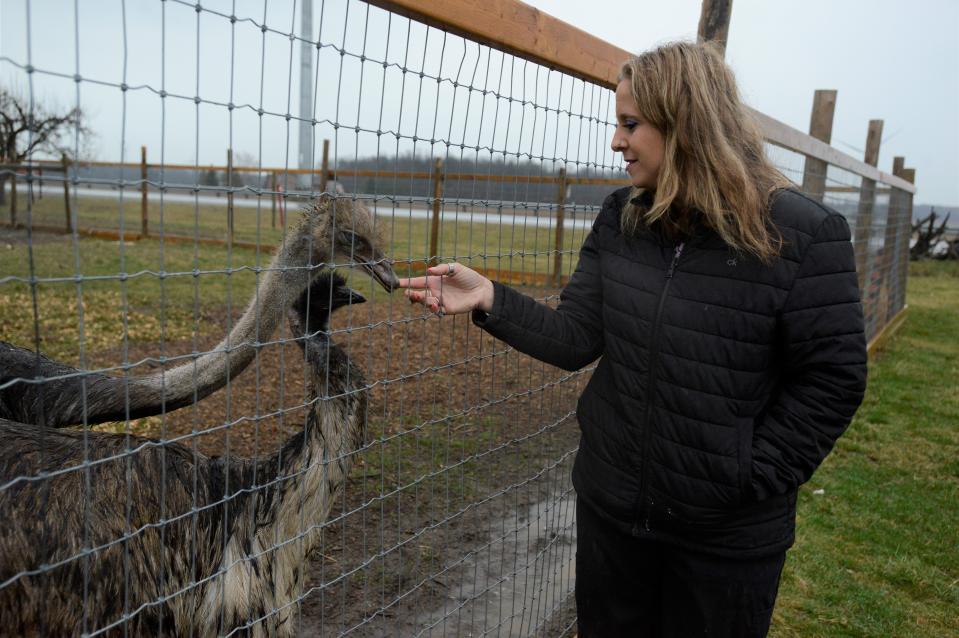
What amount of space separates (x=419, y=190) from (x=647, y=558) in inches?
353

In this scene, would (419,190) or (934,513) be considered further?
(419,190)

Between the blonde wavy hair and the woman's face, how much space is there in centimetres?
2

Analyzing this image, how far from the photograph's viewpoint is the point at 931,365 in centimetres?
889

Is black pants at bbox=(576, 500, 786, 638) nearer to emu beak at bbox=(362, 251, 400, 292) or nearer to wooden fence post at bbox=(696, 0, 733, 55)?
emu beak at bbox=(362, 251, 400, 292)

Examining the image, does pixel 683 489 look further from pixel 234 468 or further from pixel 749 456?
pixel 234 468

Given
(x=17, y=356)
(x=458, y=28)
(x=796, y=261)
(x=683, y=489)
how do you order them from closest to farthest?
(x=796, y=261)
(x=683, y=489)
(x=458, y=28)
(x=17, y=356)

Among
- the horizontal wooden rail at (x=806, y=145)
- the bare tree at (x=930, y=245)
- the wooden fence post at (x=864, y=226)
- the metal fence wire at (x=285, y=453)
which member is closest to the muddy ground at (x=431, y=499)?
the metal fence wire at (x=285, y=453)

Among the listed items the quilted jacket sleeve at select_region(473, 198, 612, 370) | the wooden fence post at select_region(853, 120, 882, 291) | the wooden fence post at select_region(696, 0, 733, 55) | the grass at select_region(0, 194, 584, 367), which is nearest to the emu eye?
the grass at select_region(0, 194, 584, 367)

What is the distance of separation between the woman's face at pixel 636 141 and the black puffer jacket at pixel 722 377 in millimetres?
172

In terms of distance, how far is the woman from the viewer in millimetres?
1775

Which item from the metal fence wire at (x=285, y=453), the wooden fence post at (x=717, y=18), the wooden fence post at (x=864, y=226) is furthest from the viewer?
the wooden fence post at (x=864, y=226)

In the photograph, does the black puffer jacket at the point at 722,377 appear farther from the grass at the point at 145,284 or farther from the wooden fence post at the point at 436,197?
the grass at the point at 145,284

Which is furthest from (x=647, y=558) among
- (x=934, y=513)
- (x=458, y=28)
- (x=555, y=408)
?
(x=555, y=408)

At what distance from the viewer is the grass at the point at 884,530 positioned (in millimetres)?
3631
